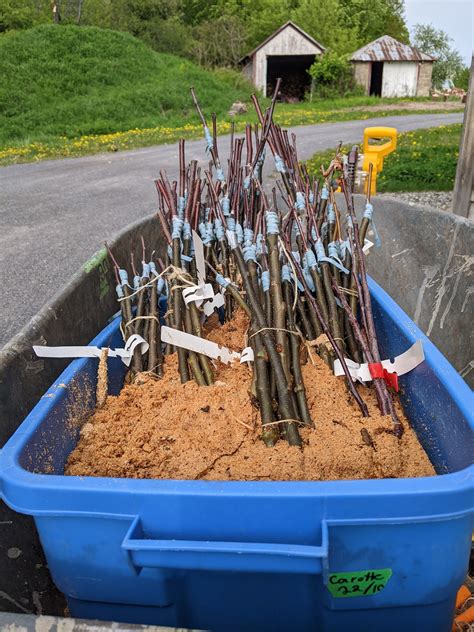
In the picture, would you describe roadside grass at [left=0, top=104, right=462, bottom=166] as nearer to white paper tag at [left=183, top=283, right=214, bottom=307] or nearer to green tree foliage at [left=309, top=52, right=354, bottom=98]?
white paper tag at [left=183, top=283, right=214, bottom=307]

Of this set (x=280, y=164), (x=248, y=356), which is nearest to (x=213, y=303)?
(x=248, y=356)

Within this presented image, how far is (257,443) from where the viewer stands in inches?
53.4

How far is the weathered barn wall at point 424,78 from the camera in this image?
33.4 metres

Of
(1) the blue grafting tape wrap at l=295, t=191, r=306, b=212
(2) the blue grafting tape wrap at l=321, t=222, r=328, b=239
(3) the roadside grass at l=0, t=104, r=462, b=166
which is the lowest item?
(2) the blue grafting tape wrap at l=321, t=222, r=328, b=239

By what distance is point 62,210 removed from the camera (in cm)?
691

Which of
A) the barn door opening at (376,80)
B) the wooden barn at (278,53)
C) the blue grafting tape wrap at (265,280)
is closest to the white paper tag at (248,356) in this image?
the blue grafting tape wrap at (265,280)

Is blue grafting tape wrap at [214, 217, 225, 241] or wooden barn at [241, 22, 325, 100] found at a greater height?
wooden barn at [241, 22, 325, 100]

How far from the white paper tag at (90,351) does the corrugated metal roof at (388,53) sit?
35.2m

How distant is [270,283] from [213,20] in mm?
40197

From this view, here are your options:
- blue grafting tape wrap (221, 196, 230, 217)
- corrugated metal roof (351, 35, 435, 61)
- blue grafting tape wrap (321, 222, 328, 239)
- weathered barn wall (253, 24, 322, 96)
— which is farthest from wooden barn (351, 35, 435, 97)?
blue grafting tape wrap (221, 196, 230, 217)

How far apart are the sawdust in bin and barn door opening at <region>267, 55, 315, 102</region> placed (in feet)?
118

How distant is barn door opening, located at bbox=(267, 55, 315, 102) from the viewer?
34906 mm

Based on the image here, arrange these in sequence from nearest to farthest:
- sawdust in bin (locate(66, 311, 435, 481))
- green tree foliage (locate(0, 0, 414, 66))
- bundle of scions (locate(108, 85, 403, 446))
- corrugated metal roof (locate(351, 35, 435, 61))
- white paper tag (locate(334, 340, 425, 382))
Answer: sawdust in bin (locate(66, 311, 435, 481)), white paper tag (locate(334, 340, 425, 382)), bundle of scions (locate(108, 85, 403, 446)), green tree foliage (locate(0, 0, 414, 66)), corrugated metal roof (locate(351, 35, 435, 61))

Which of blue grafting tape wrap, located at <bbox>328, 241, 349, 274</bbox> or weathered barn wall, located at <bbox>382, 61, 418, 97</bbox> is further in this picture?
weathered barn wall, located at <bbox>382, 61, 418, 97</bbox>
